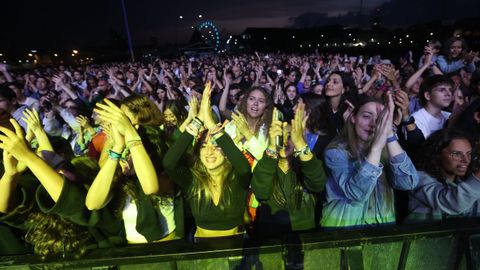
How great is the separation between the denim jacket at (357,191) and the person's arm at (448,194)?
17cm

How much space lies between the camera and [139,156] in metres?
1.89

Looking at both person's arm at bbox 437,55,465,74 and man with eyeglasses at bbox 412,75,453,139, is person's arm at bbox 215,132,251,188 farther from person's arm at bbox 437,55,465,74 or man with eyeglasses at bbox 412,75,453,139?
person's arm at bbox 437,55,465,74

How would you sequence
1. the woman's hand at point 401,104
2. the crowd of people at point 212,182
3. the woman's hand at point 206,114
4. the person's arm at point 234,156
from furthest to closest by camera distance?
the woman's hand at point 401,104 < the woman's hand at point 206,114 < the person's arm at point 234,156 < the crowd of people at point 212,182

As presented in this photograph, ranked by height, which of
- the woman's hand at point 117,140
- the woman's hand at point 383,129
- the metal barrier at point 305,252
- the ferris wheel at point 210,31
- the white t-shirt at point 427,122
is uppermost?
the ferris wheel at point 210,31

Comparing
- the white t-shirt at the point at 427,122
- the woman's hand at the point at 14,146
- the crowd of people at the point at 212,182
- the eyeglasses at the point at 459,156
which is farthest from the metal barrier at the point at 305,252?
the white t-shirt at the point at 427,122

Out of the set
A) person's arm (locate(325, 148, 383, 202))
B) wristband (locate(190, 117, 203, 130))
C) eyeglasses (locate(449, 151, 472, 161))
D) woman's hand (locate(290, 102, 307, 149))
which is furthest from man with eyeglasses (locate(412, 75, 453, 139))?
wristband (locate(190, 117, 203, 130))

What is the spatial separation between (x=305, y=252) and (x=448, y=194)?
3.79 ft

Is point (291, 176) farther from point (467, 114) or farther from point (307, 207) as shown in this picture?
point (467, 114)

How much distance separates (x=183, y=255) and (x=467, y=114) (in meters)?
3.55

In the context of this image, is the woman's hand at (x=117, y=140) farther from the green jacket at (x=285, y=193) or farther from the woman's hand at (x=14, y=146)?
the green jacket at (x=285, y=193)

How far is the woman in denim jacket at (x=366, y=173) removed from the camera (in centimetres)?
197

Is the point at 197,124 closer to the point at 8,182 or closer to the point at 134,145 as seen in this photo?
the point at 134,145

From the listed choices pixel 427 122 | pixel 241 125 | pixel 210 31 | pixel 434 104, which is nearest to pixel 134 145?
pixel 241 125

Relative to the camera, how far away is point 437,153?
225 cm
